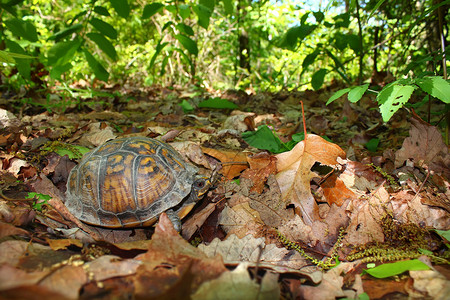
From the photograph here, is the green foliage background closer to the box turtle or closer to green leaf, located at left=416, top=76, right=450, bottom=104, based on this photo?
the box turtle

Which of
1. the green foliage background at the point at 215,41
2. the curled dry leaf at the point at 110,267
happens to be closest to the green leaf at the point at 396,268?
the curled dry leaf at the point at 110,267

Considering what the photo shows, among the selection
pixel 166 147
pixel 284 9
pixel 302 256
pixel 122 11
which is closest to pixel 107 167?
pixel 166 147

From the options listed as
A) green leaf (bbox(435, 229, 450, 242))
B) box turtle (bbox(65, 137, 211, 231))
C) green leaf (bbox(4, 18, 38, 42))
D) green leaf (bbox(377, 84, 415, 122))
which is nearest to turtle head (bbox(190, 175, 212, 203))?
box turtle (bbox(65, 137, 211, 231))

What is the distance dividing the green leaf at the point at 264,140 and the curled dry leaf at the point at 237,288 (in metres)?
1.83

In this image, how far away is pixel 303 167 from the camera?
238 cm

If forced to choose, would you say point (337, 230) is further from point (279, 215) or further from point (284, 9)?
point (284, 9)

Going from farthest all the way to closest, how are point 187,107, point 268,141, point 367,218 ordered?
point 187,107, point 268,141, point 367,218

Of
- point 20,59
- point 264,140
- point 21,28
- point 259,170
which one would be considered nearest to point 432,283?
point 259,170

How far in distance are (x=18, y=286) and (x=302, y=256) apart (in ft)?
5.16

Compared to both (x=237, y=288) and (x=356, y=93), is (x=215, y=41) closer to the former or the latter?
(x=356, y=93)

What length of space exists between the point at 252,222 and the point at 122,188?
1.15 metres

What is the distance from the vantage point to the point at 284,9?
20.7ft

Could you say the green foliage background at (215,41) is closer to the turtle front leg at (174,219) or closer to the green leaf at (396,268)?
the turtle front leg at (174,219)

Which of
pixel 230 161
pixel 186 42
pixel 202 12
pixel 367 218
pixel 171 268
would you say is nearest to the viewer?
pixel 171 268
